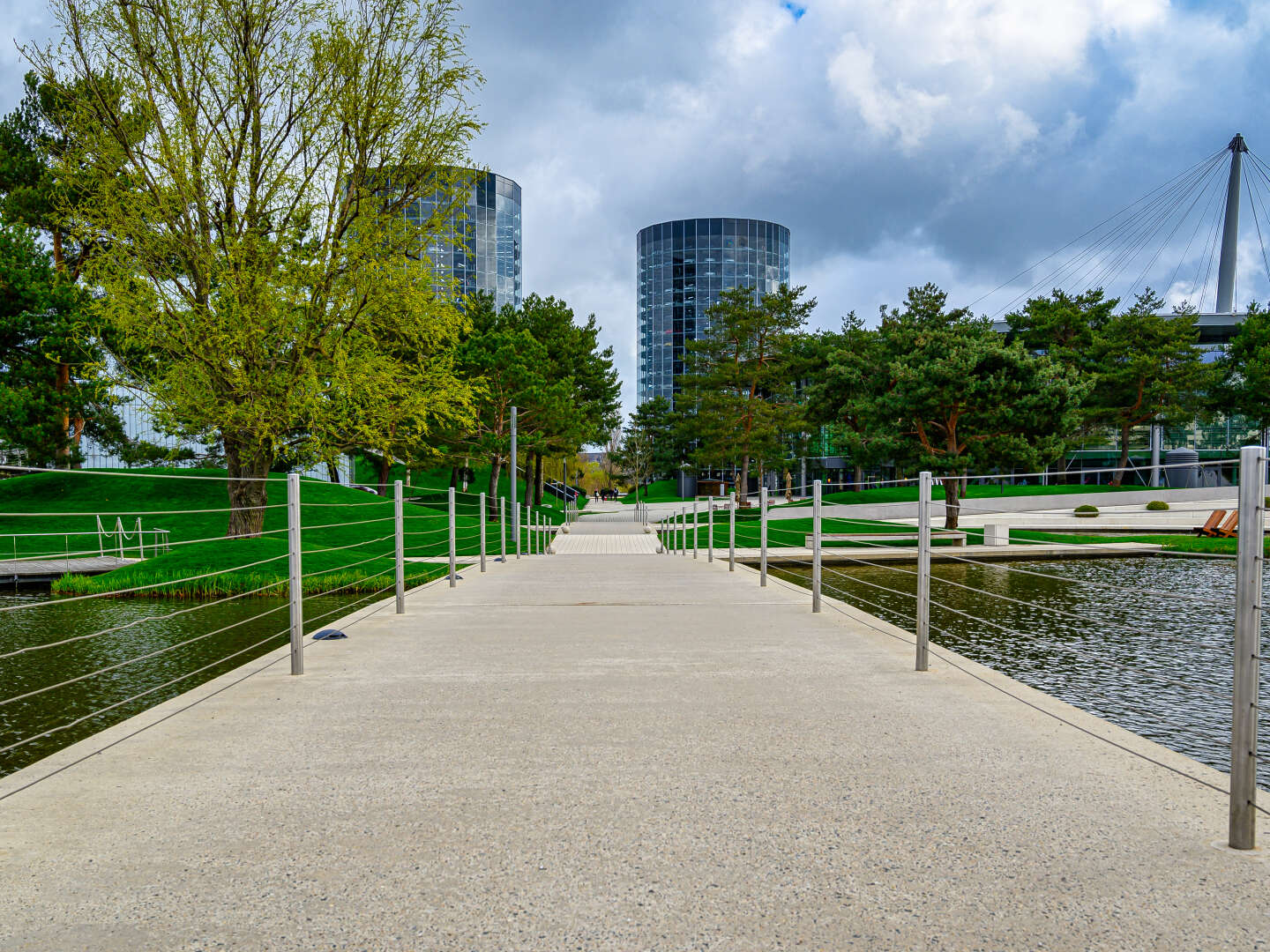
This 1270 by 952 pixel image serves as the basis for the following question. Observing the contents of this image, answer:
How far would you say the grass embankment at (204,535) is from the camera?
12.9 meters

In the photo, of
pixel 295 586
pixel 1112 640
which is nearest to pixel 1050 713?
pixel 295 586

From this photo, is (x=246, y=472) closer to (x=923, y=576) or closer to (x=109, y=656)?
(x=109, y=656)

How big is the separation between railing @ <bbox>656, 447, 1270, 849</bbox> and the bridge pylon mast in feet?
191

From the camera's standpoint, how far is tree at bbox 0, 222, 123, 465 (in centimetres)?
2269

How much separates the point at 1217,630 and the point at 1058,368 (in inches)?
819

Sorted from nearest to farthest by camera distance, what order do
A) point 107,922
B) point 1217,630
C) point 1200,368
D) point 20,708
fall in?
1. point 107,922
2. point 20,708
3. point 1217,630
4. point 1200,368

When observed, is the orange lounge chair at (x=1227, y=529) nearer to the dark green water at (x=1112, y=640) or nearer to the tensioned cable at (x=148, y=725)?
the dark green water at (x=1112, y=640)

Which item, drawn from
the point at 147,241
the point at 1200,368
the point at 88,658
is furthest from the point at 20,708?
the point at 1200,368

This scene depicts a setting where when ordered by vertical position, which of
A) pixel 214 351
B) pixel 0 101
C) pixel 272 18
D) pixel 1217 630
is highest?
pixel 0 101

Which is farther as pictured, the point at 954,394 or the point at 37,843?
the point at 954,394

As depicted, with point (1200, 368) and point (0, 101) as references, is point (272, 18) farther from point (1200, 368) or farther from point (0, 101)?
point (1200, 368)

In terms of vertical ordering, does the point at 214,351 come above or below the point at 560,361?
below

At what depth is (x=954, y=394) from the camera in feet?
91.5

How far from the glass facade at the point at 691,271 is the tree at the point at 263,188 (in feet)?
248
